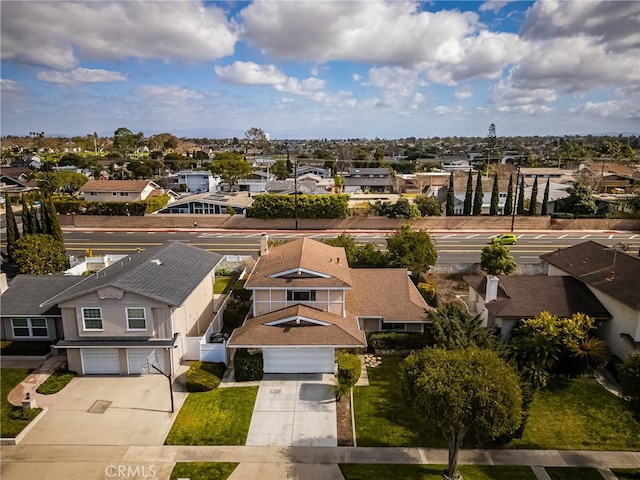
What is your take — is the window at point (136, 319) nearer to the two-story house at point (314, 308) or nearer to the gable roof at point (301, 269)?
the two-story house at point (314, 308)

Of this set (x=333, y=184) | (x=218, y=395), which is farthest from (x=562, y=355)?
(x=333, y=184)

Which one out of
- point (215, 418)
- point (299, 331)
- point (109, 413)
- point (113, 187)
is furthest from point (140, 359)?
point (113, 187)

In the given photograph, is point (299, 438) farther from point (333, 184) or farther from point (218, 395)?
point (333, 184)

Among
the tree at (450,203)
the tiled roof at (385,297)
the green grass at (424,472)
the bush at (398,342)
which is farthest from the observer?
the tree at (450,203)

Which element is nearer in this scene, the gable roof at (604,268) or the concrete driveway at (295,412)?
the concrete driveway at (295,412)

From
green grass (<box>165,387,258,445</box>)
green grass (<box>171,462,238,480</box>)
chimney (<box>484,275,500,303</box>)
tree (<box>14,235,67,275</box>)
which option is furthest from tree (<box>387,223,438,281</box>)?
tree (<box>14,235,67,275</box>)

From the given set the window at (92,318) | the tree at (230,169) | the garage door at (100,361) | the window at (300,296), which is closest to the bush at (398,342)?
the window at (300,296)

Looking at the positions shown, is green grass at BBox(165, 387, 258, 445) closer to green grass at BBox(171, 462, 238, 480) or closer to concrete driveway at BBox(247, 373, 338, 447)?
concrete driveway at BBox(247, 373, 338, 447)
